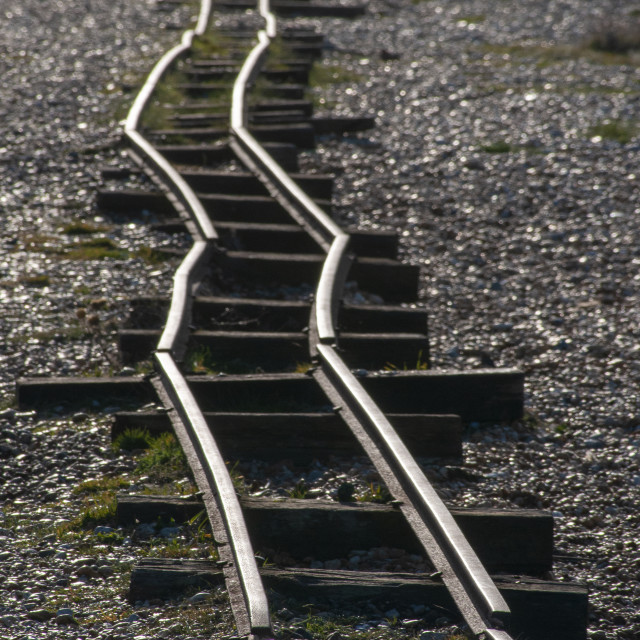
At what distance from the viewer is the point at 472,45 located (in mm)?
15148

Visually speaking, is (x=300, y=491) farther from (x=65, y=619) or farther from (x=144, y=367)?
(x=144, y=367)

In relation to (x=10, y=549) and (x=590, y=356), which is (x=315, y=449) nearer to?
(x=10, y=549)

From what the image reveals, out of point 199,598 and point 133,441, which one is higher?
point 133,441

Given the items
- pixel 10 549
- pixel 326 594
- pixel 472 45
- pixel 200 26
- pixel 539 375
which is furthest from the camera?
pixel 472 45

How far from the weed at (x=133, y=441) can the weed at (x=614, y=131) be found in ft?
23.7

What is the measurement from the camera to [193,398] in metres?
4.70

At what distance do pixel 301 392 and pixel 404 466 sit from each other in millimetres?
1190

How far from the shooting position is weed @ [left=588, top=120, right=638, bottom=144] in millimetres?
10531

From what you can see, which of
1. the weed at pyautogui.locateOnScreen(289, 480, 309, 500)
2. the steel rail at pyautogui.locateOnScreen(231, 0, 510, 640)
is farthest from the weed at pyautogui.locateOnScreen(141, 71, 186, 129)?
the weed at pyautogui.locateOnScreen(289, 480, 309, 500)

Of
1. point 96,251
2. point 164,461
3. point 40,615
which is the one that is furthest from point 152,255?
point 40,615

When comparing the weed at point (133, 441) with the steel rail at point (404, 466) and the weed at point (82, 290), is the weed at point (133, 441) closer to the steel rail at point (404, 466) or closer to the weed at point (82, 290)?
the steel rail at point (404, 466)

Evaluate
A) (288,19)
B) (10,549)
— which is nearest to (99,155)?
(10,549)

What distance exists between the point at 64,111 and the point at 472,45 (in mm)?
7018

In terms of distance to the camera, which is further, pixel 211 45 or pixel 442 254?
pixel 211 45
